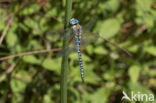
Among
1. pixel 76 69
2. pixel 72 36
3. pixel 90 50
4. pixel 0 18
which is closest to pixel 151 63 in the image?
pixel 90 50

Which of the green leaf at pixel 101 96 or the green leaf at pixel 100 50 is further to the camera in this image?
the green leaf at pixel 100 50

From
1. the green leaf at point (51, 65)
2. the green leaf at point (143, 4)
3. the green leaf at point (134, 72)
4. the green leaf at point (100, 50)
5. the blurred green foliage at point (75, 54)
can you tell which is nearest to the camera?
the green leaf at point (143, 4)

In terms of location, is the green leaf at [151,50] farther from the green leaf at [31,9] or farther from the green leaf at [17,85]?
the green leaf at [17,85]

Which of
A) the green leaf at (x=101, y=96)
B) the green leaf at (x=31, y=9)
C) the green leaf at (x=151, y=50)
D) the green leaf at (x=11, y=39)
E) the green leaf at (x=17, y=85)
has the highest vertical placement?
the green leaf at (x=31, y=9)

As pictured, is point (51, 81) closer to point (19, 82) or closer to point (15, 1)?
point (19, 82)

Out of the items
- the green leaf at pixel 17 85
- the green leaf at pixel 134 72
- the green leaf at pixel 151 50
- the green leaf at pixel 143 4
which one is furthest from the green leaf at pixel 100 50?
the green leaf at pixel 17 85

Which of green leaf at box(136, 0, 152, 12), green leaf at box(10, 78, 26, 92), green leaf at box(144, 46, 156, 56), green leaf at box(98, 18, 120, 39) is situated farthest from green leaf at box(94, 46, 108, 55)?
green leaf at box(10, 78, 26, 92)

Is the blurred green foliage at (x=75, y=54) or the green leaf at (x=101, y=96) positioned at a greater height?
the blurred green foliage at (x=75, y=54)

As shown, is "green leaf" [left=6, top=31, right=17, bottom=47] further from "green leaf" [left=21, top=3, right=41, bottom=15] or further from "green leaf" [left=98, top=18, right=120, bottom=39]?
"green leaf" [left=98, top=18, right=120, bottom=39]
